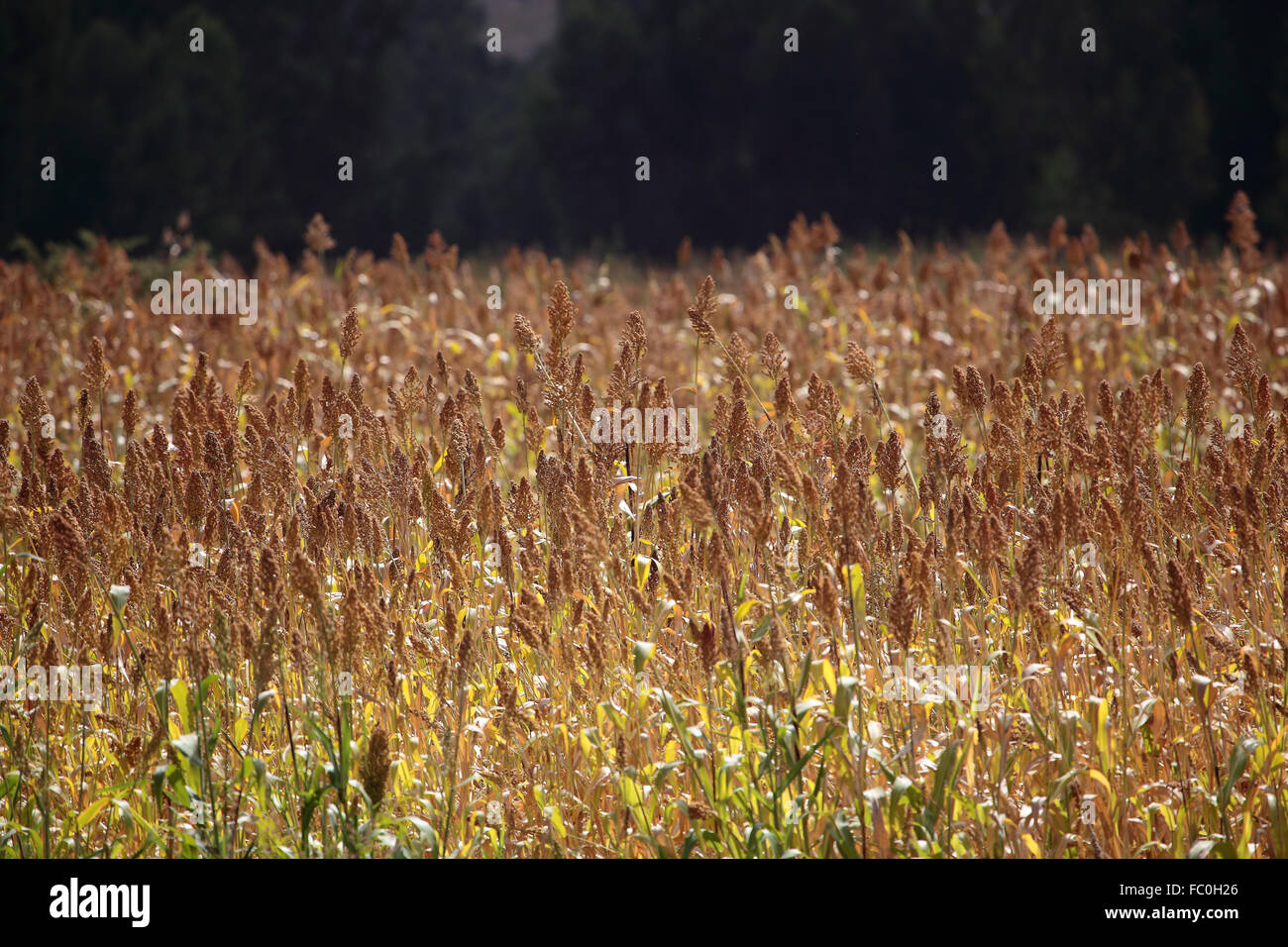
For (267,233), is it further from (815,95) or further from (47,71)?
(815,95)

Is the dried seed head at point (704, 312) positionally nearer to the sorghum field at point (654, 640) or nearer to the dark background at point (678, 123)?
the sorghum field at point (654, 640)

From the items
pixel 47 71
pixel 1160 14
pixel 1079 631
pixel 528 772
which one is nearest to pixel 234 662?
pixel 528 772

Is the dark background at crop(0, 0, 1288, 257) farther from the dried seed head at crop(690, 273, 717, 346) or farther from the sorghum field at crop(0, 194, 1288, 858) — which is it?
the dried seed head at crop(690, 273, 717, 346)

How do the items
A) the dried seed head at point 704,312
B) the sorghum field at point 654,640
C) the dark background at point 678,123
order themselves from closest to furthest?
1. the sorghum field at point 654,640
2. the dried seed head at point 704,312
3. the dark background at point 678,123

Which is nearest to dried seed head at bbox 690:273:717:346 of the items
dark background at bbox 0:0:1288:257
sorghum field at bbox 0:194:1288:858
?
sorghum field at bbox 0:194:1288:858

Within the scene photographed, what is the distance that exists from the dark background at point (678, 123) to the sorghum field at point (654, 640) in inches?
867

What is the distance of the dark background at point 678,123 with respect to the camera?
24.5 metres

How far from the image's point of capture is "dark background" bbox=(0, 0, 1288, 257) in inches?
965

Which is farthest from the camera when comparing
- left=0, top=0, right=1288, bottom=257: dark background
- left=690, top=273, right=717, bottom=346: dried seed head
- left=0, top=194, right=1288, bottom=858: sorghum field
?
left=0, top=0, right=1288, bottom=257: dark background

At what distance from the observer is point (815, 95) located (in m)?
29.0

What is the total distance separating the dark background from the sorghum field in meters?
22.0

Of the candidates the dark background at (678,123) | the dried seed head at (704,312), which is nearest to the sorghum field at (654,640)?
the dried seed head at (704,312)

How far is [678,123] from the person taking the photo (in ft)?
97.4
